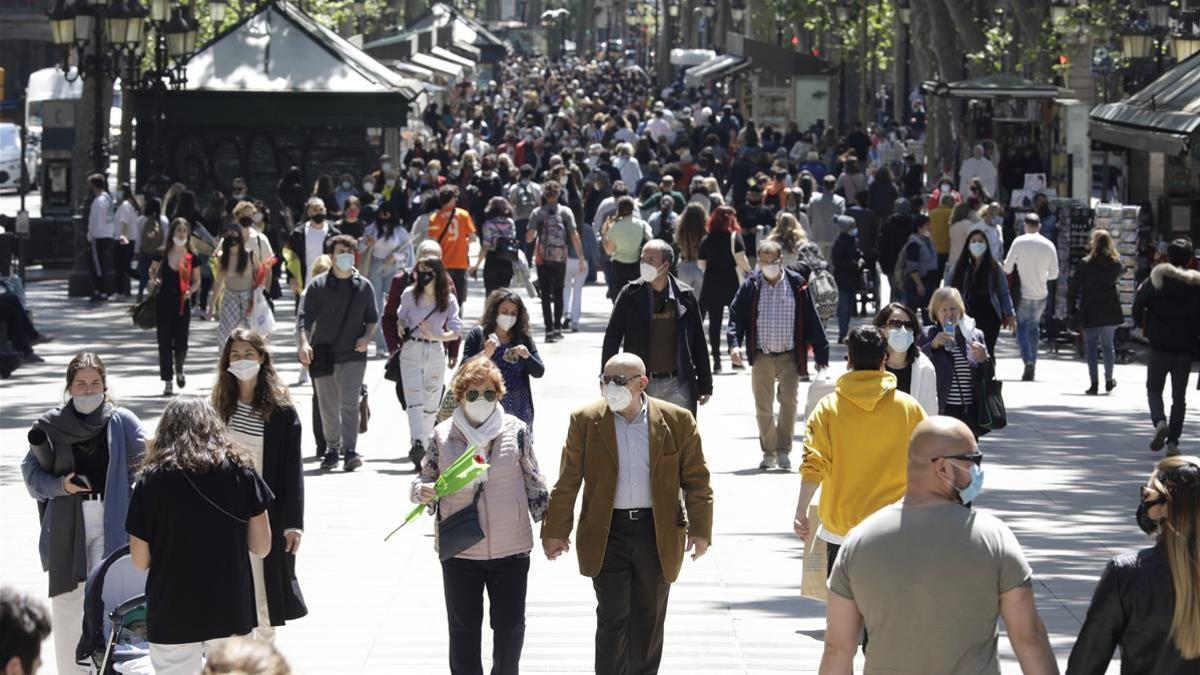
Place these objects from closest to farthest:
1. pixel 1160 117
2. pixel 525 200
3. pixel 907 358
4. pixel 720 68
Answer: pixel 907 358
pixel 1160 117
pixel 525 200
pixel 720 68

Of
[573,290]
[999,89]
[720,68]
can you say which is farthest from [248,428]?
[720,68]

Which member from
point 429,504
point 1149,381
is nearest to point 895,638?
point 429,504

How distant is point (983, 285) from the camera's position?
18547 millimetres

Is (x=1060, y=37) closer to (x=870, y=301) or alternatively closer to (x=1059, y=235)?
(x=870, y=301)

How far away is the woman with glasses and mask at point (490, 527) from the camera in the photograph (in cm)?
837

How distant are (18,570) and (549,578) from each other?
2770 millimetres

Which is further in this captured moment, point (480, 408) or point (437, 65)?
point (437, 65)

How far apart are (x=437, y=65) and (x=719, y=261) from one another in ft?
116

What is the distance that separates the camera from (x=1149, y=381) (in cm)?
1617

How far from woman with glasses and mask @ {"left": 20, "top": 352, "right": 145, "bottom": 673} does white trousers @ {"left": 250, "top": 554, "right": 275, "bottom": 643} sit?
0.51 m

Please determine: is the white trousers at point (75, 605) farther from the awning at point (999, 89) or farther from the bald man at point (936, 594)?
the awning at point (999, 89)

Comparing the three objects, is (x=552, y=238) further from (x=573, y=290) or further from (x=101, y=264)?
(x=101, y=264)

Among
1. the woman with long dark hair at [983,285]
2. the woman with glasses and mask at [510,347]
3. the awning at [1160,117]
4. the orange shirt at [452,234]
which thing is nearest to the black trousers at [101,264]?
the orange shirt at [452,234]

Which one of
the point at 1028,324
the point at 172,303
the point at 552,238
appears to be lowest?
the point at 1028,324
